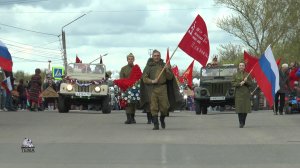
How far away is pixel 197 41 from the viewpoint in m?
20.7

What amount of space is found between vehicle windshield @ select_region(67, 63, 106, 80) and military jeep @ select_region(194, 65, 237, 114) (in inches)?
163

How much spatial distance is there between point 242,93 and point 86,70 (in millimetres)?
13898

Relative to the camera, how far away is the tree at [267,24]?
2169 inches

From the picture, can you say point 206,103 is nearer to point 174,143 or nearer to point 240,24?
point 174,143

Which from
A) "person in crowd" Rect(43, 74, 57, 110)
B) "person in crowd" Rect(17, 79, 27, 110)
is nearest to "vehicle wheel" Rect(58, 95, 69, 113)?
"person in crowd" Rect(43, 74, 57, 110)

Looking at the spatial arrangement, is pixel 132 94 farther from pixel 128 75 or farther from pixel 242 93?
pixel 242 93

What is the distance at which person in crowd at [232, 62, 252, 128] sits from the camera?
67.7 feet

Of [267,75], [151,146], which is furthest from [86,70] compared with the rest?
[151,146]

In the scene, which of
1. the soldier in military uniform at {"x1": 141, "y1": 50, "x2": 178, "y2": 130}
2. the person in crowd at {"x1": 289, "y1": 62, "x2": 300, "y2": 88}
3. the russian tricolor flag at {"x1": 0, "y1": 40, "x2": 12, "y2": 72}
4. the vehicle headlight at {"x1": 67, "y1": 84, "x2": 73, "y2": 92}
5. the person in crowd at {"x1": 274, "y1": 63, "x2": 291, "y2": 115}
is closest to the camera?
the soldier in military uniform at {"x1": 141, "y1": 50, "x2": 178, "y2": 130}

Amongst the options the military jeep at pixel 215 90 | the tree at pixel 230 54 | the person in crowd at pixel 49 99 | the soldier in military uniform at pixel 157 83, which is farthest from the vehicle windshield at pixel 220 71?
the tree at pixel 230 54

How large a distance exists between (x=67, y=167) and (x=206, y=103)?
21.6 metres

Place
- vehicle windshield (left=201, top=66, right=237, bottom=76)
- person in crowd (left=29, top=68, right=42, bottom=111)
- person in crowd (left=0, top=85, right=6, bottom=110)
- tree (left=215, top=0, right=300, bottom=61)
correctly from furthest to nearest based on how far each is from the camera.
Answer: tree (left=215, top=0, right=300, bottom=61) < person in crowd (left=29, top=68, right=42, bottom=111) < person in crowd (left=0, top=85, right=6, bottom=110) < vehicle windshield (left=201, top=66, right=237, bottom=76)

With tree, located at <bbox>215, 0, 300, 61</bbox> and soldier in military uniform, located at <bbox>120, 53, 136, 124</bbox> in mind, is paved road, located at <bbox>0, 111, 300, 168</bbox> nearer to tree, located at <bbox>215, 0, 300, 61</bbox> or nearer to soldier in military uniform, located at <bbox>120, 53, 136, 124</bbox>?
soldier in military uniform, located at <bbox>120, 53, 136, 124</bbox>

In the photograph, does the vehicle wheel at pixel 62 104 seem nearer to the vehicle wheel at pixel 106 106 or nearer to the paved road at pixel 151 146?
the vehicle wheel at pixel 106 106
